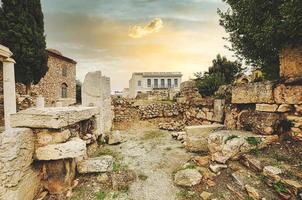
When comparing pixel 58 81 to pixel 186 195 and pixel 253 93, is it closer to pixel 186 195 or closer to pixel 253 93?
pixel 253 93

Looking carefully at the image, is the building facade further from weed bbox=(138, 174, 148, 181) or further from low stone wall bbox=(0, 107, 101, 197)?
weed bbox=(138, 174, 148, 181)

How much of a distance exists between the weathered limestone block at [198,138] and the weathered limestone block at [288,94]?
1.95 metres

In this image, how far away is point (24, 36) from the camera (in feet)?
49.4

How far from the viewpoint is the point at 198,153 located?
18.5 ft

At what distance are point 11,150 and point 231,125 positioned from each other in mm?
5354

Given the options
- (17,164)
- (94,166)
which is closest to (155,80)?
(94,166)

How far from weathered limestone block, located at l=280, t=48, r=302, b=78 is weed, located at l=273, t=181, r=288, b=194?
259 centimetres

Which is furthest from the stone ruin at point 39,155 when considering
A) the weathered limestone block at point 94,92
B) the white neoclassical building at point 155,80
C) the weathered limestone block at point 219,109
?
the white neoclassical building at point 155,80

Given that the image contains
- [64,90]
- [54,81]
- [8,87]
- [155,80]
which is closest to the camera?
[8,87]

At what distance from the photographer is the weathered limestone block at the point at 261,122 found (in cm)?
449

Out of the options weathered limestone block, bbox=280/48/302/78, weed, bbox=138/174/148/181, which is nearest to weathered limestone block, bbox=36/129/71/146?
weed, bbox=138/174/148/181

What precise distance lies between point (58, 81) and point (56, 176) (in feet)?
77.4

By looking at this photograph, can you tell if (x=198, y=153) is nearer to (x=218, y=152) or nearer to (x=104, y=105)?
(x=218, y=152)

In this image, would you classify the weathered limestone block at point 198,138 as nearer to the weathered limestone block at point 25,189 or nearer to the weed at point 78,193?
the weed at point 78,193
